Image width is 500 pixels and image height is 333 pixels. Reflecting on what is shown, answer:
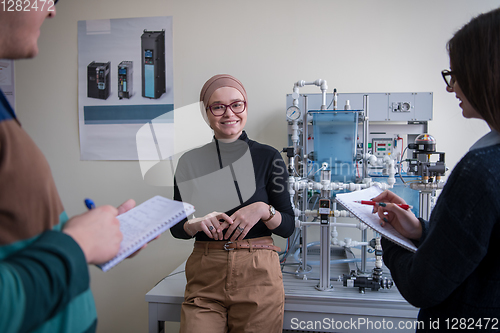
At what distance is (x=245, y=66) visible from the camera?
7.53 feet

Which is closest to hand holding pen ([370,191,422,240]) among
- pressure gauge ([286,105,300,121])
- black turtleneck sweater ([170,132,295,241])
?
black turtleneck sweater ([170,132,295,241])

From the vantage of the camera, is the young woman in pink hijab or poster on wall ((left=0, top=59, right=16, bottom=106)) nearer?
the young woman in pink hijab

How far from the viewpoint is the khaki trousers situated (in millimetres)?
1100

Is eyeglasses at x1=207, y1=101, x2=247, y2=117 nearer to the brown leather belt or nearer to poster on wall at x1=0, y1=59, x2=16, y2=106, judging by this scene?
the brown leather belt

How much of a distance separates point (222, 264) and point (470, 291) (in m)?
0.77

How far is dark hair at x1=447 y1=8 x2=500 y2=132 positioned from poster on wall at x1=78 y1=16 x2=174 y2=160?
2016mm

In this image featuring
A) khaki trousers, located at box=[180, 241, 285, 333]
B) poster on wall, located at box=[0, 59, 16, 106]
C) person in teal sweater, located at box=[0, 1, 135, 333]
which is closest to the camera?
person in teal sweater, located at box=[0, 1, 135, 333]

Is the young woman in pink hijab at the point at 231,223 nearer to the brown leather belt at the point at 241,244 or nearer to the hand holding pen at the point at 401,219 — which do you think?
the brown leather belt at the point at 241,244

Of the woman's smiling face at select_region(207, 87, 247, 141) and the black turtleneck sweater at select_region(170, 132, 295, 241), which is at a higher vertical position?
the woman's smiling face at select_region(207, 87, 247, 141)

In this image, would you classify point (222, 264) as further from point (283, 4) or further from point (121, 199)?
point (283, 4)

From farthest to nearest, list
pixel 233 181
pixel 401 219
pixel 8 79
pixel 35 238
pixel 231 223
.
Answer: pixel 8 79 → pixel 233 181 → pixel 231 223 → pixel 401 219 → pixel 35 238

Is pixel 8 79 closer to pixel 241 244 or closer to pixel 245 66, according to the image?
pixel 245 66

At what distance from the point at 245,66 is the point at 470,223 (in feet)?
6.47

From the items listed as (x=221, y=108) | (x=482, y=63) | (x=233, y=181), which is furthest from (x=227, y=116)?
(x=482, y=63)
